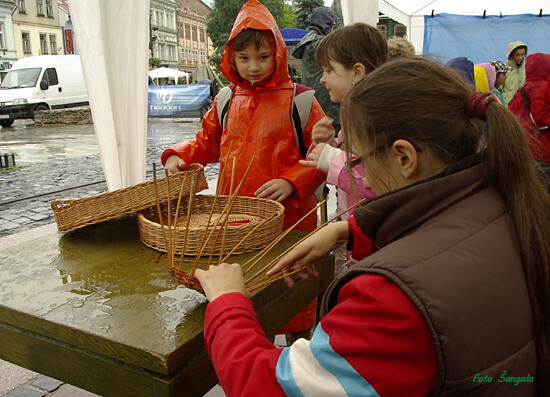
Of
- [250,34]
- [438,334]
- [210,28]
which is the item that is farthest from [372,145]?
[210,28]

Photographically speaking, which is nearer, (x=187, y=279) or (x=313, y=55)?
(x=187, y=279)

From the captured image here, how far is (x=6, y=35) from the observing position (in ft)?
103

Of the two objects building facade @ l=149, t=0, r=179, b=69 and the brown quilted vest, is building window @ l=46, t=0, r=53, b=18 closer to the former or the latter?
building facade @ l=149, t=0, r=179, b=69

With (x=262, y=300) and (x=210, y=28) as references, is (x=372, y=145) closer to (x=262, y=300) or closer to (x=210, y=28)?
(x=262, y=300)

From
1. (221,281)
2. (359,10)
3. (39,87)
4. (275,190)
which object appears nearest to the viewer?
(221,281)

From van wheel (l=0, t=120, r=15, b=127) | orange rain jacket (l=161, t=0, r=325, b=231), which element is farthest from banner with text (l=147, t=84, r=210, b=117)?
orange rain jacket (l=161, t=0, r=325, b=231)

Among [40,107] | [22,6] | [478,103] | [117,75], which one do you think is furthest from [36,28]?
[478,103]

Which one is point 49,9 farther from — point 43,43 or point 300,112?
point 300,112

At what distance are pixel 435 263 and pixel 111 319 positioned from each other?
0.78 metres

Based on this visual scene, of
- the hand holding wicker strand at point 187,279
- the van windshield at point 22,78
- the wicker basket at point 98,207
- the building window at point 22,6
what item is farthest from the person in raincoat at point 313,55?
the building window at point 22,6

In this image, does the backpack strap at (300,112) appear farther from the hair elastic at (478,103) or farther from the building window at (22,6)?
the building window at (22,6)

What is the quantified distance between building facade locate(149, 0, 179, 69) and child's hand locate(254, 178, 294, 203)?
56.6 m

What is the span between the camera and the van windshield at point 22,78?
16.5 meters

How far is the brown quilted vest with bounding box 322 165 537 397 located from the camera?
702mm
